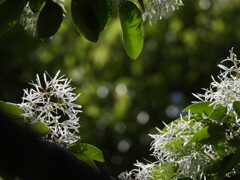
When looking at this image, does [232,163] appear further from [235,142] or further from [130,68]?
[130,68]

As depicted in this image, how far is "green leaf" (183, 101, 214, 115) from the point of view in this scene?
816 mm

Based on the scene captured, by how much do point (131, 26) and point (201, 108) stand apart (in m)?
0.16

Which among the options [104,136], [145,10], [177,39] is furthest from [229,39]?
[145,10]

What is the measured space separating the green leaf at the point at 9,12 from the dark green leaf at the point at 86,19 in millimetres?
72

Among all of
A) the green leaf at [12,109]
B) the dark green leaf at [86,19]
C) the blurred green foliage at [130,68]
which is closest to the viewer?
the green leaf at [12,109]

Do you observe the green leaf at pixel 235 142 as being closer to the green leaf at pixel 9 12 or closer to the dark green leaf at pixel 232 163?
the dark green leaf at pixel 232 163

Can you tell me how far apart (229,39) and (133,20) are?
13.6 ft

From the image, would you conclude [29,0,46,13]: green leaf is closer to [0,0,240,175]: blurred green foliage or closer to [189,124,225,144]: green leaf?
[189,124,225,144]: green leaf

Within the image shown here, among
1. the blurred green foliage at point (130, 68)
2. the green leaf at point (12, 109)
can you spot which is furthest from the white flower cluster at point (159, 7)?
the blurred green foliage at point (130, 68)

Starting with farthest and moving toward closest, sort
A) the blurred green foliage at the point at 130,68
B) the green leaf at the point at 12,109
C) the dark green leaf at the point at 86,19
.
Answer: the blurred green foliage at the point at 130,68 < the dark green leaf at the point at 86,19 < the green leaf at the point at 12,109

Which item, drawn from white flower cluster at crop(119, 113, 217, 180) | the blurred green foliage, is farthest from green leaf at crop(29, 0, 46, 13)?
the blurred green foliage

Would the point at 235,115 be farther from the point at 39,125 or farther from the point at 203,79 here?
the point at 203,79

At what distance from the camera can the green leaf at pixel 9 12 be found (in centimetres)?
81

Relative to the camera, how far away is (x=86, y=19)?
0.85m
